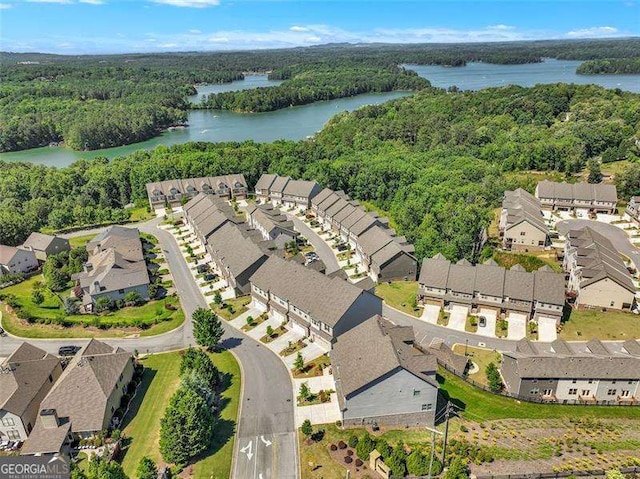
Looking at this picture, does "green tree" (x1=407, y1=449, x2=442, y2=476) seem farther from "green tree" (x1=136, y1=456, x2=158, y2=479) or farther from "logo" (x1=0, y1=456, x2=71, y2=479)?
"logo" (x1=0, y1=456, x2=71, y2=479)

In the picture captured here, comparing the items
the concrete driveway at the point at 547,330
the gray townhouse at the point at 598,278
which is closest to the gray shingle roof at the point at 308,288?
the concrete driveway at the point at 547,330

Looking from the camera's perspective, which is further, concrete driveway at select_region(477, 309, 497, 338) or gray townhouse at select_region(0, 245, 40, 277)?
gray townhouse at select_region(0, 245, 40, 277)

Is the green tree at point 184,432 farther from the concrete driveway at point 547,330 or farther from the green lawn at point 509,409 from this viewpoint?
the concrete driveway at point 547,330

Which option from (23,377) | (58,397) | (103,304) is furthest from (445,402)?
(103,304)

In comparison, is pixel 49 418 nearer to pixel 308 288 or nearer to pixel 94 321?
pixel 94 321

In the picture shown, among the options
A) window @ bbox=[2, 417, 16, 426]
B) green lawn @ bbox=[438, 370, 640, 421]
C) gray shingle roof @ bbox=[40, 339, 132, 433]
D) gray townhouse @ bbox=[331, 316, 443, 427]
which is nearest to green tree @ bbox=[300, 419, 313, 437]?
gray townhouse @ bbox=[331, 316, 443, 427]

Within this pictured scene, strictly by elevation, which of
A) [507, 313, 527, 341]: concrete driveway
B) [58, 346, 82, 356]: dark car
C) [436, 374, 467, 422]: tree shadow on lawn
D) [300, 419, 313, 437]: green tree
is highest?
[300, 419, 313, 437]: green tree
